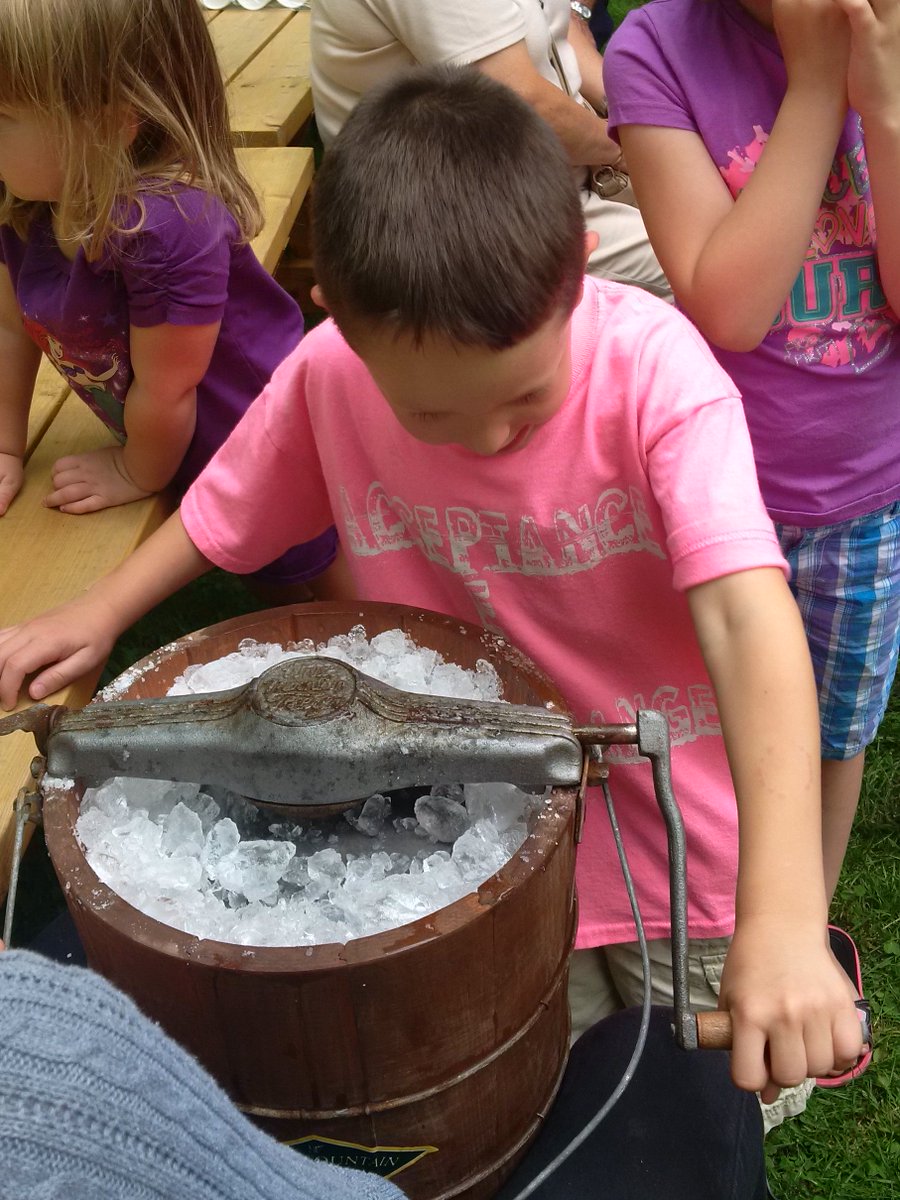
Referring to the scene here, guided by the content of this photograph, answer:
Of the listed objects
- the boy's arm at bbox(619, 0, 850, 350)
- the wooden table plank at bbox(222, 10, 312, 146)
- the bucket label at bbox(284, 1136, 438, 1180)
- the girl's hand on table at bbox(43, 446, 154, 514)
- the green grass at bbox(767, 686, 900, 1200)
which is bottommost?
the green grass at bbox(767, 686, 900, 1200)

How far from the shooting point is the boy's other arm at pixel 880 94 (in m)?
1.29

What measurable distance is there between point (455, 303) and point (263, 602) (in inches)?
72.6

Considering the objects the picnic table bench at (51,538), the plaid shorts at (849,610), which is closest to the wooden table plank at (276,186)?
the picnic table bench at (51,538)

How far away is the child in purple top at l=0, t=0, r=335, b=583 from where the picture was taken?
1.60m

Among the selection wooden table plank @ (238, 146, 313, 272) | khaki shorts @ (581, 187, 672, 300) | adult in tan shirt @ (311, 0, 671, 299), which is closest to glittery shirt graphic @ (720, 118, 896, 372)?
adult in tan shirt @ (311, 0, 671, 299)

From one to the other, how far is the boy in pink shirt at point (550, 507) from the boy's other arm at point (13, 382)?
2.19 feet

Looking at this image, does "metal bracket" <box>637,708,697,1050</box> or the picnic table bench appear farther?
the picnic table bench

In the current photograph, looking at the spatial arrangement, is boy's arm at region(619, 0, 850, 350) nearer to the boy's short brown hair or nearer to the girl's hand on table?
the boy's short brown hair

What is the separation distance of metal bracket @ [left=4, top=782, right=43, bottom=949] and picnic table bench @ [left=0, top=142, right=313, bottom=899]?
0.29 m

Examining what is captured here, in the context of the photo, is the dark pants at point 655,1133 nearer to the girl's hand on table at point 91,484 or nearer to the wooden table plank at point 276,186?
the girl's hand on table at point 91,484

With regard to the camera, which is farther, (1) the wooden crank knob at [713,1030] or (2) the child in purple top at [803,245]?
(2) the child in purple top at [803,245]

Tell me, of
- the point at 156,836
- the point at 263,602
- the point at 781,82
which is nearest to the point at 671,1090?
the point at 156,836

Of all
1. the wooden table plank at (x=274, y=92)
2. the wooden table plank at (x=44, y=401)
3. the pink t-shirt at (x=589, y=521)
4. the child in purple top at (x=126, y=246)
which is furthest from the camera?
the wooden table plank at (x=274, y=92)

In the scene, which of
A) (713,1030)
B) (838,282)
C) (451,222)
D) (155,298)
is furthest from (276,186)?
(713,1030)
